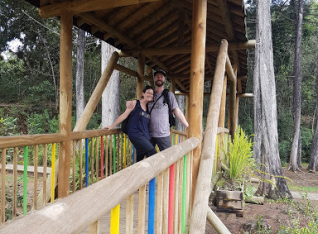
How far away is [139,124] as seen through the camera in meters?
3.96

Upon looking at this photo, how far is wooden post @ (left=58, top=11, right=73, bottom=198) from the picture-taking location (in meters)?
3.60

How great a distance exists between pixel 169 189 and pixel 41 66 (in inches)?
853

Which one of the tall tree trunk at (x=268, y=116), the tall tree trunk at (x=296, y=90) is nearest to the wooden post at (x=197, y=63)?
the tall tree trunk at (x=268, y=116)

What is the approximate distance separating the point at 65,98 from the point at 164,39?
323cm

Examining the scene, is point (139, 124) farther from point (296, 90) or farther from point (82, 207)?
point (296, 90)

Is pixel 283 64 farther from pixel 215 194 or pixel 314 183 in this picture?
pixel 215 194

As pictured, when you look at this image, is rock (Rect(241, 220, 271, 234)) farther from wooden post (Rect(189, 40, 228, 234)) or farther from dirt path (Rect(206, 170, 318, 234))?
wooden post (Rect(189, 40, 228, 234))

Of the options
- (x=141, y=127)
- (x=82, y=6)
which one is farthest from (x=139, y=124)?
(x=82, y=6)

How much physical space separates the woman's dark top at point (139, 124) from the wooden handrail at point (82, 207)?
264cm

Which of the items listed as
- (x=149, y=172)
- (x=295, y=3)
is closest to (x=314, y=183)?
(x=295, y=3)

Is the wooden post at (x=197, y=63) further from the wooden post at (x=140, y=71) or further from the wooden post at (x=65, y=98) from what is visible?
the wooden post at (x=140, y=71)

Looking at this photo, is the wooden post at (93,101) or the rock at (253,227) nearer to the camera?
the wooden post at (93,101)

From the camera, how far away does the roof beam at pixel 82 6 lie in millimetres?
3375

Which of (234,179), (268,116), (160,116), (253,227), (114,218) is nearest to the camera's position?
(114,218)
